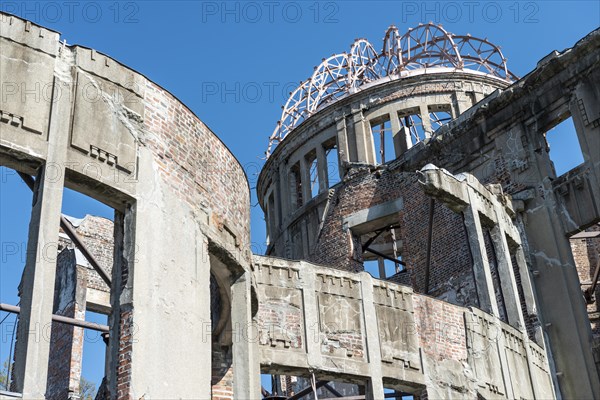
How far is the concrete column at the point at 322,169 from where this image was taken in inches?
952

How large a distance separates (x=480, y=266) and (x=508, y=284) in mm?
1123

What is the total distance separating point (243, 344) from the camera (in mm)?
10812

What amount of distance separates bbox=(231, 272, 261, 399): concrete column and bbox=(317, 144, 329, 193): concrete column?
1316 centimetres

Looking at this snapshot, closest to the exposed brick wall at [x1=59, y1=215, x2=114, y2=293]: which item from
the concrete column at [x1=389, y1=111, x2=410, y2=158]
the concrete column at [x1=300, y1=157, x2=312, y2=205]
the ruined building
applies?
the ruined building

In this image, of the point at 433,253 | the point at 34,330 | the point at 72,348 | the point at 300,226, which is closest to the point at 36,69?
the point at 34,330

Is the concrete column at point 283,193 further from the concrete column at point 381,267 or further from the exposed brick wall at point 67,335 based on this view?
the exposed brick wall at point 67,335

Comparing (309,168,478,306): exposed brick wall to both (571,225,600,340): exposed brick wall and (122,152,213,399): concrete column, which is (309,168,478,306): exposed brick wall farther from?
(122,152,213,399): concrete column

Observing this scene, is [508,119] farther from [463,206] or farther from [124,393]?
[124,393]

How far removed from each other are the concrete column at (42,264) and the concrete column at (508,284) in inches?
401

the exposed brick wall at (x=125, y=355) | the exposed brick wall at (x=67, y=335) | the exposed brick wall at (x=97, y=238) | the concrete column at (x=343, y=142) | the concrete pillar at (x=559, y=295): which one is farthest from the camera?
the concrete column at (x=343, y=142)

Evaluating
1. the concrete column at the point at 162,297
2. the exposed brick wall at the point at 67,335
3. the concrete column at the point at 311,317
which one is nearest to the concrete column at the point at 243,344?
the concrete column at the point at 162,297

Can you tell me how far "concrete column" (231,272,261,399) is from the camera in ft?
34.5

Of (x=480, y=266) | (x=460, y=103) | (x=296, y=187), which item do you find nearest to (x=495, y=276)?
(x=480, y=266)

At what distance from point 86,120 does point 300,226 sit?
51.0 feet
